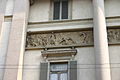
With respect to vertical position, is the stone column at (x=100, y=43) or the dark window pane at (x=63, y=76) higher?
the stone column at (x=100, y=43)

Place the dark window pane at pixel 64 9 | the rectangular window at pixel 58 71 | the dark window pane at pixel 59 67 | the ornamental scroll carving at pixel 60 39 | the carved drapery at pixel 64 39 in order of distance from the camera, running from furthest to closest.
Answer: the dark window pane at pixel 64 9 < the ornamental scroll carving at pixel 60 39 < the carved drapery at pixel 64 39 < the dark window pane at pixel 59 67 < the rectangular window at pixel 58 71

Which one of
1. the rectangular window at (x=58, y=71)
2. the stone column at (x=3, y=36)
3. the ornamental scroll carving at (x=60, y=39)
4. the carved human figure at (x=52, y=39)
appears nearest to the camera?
the rectangular window at (x=58, y=71)

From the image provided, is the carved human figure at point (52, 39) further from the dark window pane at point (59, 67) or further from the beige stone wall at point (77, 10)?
the dark window pane at point (59, 67)

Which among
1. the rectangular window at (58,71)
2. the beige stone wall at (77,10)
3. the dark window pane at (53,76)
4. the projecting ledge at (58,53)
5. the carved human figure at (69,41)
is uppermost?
the beige stone wall at (77,10)

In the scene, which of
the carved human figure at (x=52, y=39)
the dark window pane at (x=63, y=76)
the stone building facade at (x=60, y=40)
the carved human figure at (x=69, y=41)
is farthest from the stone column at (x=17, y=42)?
the carved human figure at (x=69, y=41)

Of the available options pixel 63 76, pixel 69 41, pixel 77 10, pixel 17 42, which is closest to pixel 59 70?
pixel 63 76

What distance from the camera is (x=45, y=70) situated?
1314 centimetres

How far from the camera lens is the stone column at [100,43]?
39.1ft

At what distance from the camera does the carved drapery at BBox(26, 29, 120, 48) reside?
13695 mm

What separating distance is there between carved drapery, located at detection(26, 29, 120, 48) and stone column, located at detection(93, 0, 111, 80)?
0.74 meters

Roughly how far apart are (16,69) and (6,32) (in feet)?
8.53

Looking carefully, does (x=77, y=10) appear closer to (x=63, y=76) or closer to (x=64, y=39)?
(x=64, y=39)

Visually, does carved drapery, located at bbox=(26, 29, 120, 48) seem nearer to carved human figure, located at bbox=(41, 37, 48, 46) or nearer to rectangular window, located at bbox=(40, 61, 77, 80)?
carved human figure, located at bbox=(41, 37, 48, 46)

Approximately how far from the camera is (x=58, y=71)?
13234 millimetres
